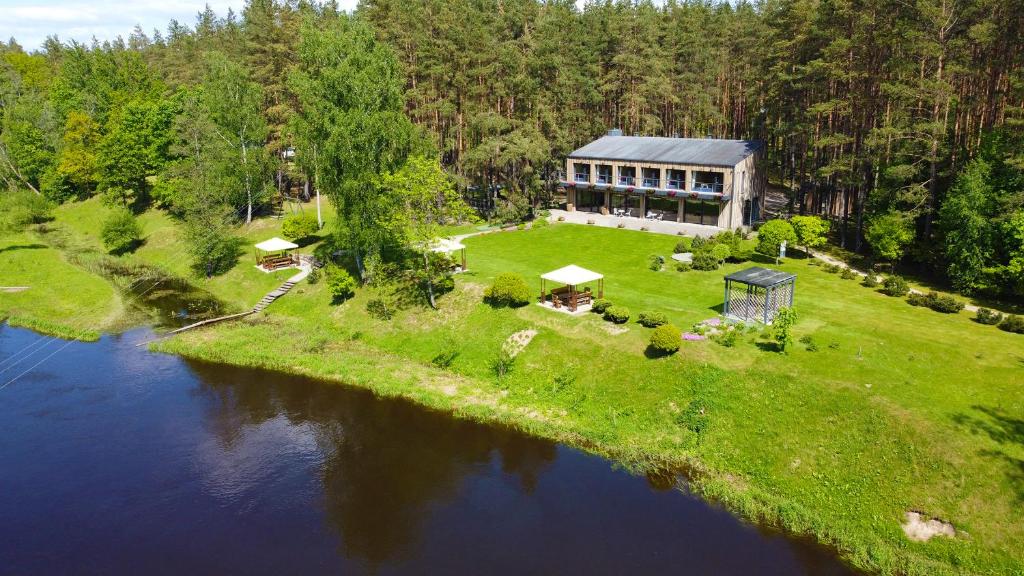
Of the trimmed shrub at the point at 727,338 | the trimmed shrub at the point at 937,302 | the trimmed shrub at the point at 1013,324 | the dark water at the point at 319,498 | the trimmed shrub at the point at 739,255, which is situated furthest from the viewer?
the trimmed shrub at the point at 739,255

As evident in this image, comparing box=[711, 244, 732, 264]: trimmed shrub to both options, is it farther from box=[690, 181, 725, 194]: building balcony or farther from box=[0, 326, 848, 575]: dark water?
box=[0, 326, 848, 575]: dark water

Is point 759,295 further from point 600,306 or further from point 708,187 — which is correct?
point 708,187

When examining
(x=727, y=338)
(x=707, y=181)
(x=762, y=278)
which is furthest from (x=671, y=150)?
(x=727, y=338)

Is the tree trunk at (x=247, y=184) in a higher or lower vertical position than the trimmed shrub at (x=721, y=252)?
higher

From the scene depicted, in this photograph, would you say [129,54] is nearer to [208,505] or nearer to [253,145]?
[253,145]

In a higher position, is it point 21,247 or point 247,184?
point 247,184

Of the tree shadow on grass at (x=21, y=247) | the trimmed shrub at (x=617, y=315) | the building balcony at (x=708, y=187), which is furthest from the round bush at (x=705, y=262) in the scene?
the tree shadow on grass at (x=21, y=247)

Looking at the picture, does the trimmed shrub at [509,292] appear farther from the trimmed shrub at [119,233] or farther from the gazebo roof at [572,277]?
the trimmed shrub at [119,233]
